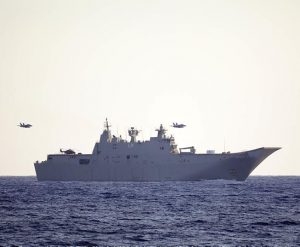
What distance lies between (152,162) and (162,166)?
1.97 meters

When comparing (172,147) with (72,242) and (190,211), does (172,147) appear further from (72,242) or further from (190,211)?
(72,242)

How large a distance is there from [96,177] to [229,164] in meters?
24.6

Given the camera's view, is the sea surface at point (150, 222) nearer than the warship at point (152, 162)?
Yes

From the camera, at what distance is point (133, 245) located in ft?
111

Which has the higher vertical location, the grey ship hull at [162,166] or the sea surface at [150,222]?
the grey ship hull at [162,166]

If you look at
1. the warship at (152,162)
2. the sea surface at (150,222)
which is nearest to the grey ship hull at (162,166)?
the warship at (152,162)

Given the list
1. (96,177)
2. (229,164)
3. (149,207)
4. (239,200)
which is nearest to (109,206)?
(149,207)

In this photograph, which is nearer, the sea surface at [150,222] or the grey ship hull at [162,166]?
the sea surface at [150,222]

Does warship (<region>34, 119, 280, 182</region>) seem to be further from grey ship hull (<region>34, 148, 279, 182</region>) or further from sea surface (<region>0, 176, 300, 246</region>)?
sea surface (<region>0, 176, 300, 246</region>)

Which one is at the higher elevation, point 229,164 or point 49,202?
point 229,164

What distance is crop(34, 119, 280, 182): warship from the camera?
101 m

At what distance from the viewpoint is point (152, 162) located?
343ft

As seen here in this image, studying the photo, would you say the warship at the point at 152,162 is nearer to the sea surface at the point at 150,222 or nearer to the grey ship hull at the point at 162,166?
the grey ship hull at the point at 162,166

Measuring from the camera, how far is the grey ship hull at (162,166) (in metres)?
101
